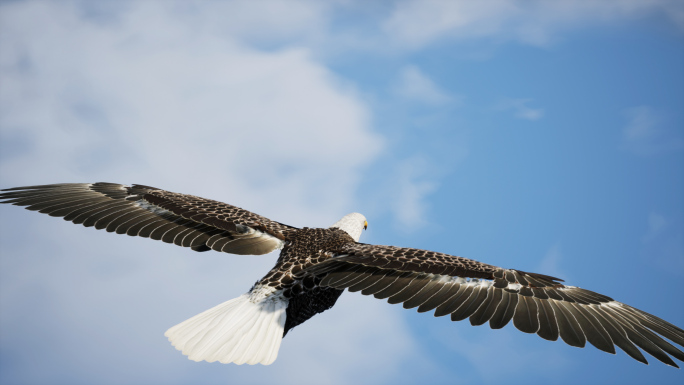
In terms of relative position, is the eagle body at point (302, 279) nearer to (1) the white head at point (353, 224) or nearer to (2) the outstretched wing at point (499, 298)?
(2) the outstretched wing at point (499, 298)

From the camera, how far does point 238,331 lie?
639 cm

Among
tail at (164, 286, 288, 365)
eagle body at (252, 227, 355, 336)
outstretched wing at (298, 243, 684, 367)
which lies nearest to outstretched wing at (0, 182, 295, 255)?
eagle body at (252, 227, 355, 336)

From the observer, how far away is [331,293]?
23.5ft

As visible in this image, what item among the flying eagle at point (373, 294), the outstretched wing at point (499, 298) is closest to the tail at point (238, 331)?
the flying eagle at point (373, 294)

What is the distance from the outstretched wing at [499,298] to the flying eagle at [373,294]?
0.01 meters

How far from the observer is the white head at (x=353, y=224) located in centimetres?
927

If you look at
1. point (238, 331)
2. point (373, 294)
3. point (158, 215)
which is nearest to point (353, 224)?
point (158, 215)

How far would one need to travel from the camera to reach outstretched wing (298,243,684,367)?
5.92 m

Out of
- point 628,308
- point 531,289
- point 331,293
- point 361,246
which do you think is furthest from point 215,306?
point 628,308

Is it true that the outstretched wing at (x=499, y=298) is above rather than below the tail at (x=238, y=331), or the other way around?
above

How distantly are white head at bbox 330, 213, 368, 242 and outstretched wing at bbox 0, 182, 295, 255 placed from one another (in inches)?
53.1

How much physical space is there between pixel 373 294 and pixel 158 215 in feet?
11.7

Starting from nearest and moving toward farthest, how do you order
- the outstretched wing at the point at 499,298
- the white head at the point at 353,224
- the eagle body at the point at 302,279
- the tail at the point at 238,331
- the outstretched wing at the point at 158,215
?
1. the outstretched wing at the point at 499,298
2. the tail at the point at 238,331
3. the eagle body at the point at 302,279
4. the outstretched wing at the point at 158,215
5. the white head at the point at 353,224

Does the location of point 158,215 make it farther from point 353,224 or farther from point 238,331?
point 353,224
